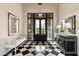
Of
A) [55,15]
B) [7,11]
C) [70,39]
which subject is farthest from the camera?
[55,15]

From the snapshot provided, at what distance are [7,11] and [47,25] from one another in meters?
2.14

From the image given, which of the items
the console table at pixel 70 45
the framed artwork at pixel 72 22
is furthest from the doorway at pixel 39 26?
the console table at pixel 70 45

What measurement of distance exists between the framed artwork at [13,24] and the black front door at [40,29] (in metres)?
1.37

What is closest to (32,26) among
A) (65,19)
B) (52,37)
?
(52,37)

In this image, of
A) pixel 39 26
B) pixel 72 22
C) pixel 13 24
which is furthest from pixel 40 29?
pixel 72 22

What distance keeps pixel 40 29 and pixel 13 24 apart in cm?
187

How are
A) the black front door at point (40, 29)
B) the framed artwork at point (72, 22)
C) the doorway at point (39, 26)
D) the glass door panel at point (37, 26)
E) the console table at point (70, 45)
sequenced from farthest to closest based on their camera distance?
the glass door panel at point (37, 26), the black front door at point (40, 29), the doorway at point (39, 26), the framed artwork at point (72, 22), the console table at point (70, 45)

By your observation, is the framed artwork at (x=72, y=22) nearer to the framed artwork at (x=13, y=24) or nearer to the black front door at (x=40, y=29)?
the black front door at (x=40, y=29)

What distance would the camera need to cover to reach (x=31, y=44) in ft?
19.2

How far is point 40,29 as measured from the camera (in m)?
6.22

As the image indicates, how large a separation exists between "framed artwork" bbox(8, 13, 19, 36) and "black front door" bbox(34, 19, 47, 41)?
1373 mm

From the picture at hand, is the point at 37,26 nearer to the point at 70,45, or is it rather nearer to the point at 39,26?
the point at 39,26

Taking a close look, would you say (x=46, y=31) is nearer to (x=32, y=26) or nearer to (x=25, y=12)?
(x=32, y=26)

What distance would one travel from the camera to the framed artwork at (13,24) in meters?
4.38
